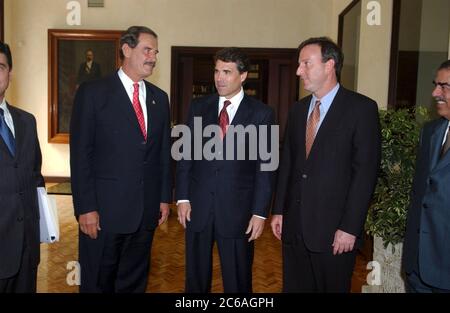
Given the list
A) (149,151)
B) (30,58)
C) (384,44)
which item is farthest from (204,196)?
(30,58)

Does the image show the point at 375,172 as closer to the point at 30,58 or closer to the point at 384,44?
the point at 384,44

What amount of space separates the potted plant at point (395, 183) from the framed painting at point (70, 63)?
564 centimetres

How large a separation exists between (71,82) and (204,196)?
6065 mm

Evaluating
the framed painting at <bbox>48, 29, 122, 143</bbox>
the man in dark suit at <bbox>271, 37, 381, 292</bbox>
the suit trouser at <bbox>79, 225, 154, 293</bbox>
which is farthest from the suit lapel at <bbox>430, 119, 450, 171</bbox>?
the framed painting at <bbox>48, 29, 122, 143</bbox>

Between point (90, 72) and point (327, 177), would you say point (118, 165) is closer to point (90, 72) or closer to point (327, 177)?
point (327, 177)

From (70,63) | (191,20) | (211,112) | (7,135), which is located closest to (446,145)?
(211,112)

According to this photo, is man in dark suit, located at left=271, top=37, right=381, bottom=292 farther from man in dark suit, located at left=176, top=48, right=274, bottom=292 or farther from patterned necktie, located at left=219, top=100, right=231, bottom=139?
patterned necktie, located at left=219, top=100, right=231, bottom=139

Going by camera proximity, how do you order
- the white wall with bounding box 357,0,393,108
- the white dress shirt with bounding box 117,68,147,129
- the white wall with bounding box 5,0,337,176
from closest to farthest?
the white dress shirt with bounding box 117,68,147,129 → the white wall with bounding box 357,0,393,108 → the white wall with bounding box 5,0,337,176

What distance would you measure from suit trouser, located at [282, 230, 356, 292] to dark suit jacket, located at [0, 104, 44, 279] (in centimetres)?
119

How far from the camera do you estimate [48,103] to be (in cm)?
764

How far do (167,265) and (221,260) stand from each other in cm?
169

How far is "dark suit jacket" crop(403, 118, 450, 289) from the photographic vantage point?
6.02 feet

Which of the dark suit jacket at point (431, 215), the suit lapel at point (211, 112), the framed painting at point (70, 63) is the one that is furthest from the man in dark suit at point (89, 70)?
the dark suit jacket at point (431, 215)

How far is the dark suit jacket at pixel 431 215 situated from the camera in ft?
6.02
